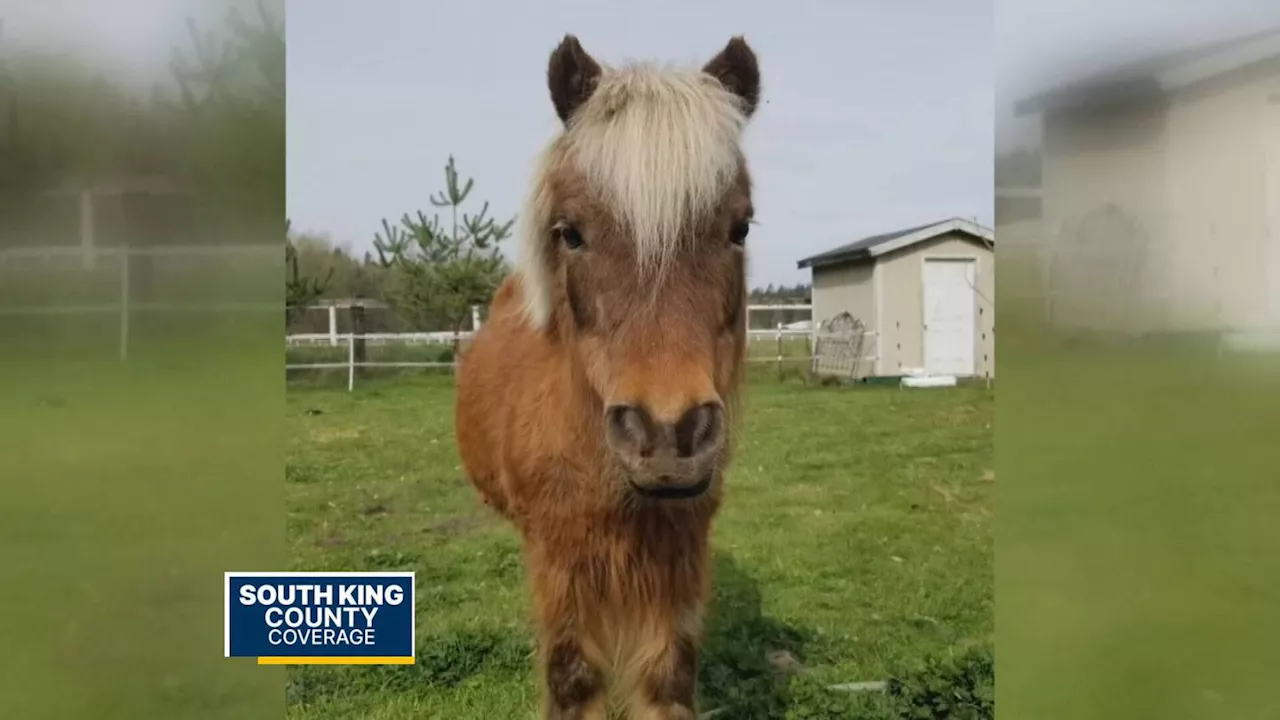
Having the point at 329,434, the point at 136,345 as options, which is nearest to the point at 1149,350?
the point at 329,434

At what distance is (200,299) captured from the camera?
2.27 meters

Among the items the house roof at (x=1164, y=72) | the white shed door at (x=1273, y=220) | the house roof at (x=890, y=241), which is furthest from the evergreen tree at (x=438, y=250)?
the white shed door at (x=1273, y=220)

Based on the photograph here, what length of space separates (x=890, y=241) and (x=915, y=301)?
210 millimetres

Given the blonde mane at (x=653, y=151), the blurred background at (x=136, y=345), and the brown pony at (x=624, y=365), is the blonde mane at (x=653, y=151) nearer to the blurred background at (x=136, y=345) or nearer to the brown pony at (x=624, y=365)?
the brown pony at (x=624, y=365)

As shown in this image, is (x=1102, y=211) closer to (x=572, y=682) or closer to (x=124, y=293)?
(x=572, y=682)

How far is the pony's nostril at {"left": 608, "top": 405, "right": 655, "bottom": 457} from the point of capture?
4.99 ft

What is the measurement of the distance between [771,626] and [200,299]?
2058 millimetres

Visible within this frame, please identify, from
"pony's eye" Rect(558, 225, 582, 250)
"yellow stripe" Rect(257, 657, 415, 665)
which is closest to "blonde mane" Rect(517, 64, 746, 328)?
"pony's eye" Rect(558, 225, 582, 250)

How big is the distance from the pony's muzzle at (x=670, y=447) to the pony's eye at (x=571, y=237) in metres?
0.42

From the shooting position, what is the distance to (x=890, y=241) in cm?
242

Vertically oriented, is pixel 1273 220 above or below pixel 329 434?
above

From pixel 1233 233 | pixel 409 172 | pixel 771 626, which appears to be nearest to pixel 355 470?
pixel 409 172

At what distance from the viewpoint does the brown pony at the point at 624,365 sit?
1592mm

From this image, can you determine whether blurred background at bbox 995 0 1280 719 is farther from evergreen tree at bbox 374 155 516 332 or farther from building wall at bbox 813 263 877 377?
evergreen tree at bbox 374 155 516 332
